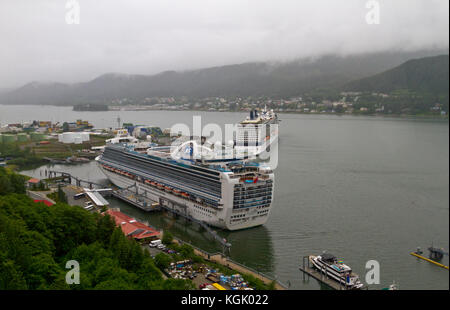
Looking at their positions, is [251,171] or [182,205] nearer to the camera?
[251,171]

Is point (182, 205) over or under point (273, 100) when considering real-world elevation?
under

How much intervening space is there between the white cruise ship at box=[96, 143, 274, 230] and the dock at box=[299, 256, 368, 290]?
→ 248cm

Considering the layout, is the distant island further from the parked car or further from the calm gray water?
the parked car

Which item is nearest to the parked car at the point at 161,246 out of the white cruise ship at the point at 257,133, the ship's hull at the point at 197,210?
the ship's hull at the point at 197,210

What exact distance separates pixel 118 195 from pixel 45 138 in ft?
78.6

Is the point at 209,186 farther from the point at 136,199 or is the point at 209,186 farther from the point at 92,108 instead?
the point at 92,108

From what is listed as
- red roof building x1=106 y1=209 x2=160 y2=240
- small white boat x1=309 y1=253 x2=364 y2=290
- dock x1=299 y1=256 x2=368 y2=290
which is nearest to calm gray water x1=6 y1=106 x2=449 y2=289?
dock x1=299 y1=256 x2=368 y2=290

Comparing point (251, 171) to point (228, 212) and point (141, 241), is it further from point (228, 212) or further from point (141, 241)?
point (141, 241)

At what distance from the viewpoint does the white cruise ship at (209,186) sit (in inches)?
420

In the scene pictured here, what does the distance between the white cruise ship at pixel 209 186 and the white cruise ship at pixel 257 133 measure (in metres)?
12.4

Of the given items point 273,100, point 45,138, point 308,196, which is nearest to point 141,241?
point 308,196

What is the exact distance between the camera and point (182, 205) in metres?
12.3

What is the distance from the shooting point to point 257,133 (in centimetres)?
2881
